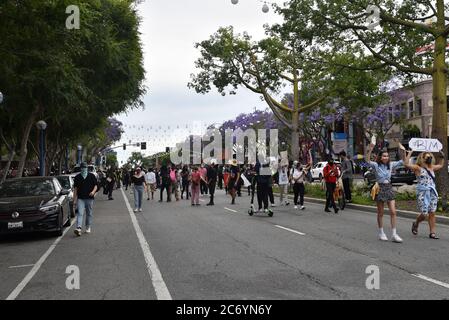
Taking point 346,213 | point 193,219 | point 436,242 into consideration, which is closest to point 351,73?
point 346,213

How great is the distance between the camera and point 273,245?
9.98 metres

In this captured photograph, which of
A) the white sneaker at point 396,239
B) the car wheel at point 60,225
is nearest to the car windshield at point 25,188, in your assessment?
the car wheel at point 60,225

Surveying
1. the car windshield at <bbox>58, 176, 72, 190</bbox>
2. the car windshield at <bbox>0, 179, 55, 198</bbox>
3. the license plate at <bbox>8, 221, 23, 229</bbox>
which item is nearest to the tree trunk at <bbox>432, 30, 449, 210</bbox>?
the car windshield at <bbox>0, 179, 55, 198</bbox>

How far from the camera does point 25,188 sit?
13008 mm

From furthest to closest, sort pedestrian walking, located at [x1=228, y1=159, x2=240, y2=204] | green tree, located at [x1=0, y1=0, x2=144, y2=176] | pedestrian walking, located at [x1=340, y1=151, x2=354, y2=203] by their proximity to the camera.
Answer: pedestrian walking, located at [x1=228, y1=159, x2=240, y2=204]
pedestrian walking, located at [x1=340, y1=151, x2=354, y2=203]
green tree, located at [x1=0, y1=0, x2=144, y2=176]

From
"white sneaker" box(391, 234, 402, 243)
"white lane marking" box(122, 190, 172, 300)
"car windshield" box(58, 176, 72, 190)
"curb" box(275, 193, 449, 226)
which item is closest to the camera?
"white lane marking" box(122, 190, 172, 300)

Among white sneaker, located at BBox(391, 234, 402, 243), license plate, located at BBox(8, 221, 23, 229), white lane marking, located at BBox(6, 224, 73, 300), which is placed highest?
license plate, located at BBox(8, 221, 23, 229)

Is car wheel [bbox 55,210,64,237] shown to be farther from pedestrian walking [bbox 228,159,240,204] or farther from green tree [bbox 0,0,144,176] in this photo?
pedestrian walking [bbox 228,159,240,204]

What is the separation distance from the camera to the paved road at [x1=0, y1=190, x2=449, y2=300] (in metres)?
6.39

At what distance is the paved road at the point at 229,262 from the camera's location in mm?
6391

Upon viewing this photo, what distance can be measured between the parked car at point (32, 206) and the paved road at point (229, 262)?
1.27 feet

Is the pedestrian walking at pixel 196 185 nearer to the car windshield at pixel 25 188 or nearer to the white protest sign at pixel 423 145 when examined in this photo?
the car windshield at pixel 25 188

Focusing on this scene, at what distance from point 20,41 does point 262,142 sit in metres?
53.0

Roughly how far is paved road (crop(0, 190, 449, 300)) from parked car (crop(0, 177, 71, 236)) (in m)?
0.39
